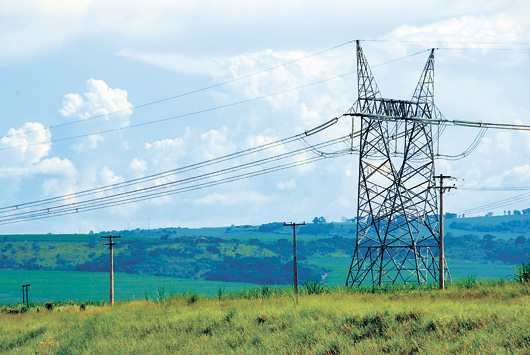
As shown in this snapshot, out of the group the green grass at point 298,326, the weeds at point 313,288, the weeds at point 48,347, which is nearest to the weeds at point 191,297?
the green grass at point 298,326

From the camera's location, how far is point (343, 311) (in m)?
27.1

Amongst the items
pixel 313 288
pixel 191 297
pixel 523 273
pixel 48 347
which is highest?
pixel 523 273

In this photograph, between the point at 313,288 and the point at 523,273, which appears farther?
the point at 313,288

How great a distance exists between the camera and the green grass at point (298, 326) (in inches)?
860

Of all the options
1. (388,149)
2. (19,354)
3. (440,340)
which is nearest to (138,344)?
(19,354)

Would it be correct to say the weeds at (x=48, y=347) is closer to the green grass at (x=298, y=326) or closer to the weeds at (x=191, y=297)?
the green grass at (x=298, y=326)

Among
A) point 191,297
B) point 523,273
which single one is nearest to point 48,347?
point 191,297

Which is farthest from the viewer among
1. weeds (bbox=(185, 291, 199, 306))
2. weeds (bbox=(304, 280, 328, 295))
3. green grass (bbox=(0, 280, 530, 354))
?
weeds (bbox=(304, 280, 328, 295))

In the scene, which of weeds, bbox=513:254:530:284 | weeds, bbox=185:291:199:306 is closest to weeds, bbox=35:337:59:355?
weeds, bbox=185:291:199:306

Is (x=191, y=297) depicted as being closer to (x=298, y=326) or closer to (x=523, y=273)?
(x=298, y=326)

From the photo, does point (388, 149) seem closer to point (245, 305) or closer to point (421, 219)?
point (421, 219)

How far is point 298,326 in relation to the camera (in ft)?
85.1

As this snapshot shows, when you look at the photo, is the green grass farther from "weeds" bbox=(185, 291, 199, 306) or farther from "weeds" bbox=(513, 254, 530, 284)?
"weeds" bbox=(513, 254, 530, 284)

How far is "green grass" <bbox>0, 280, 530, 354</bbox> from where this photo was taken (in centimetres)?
2184
